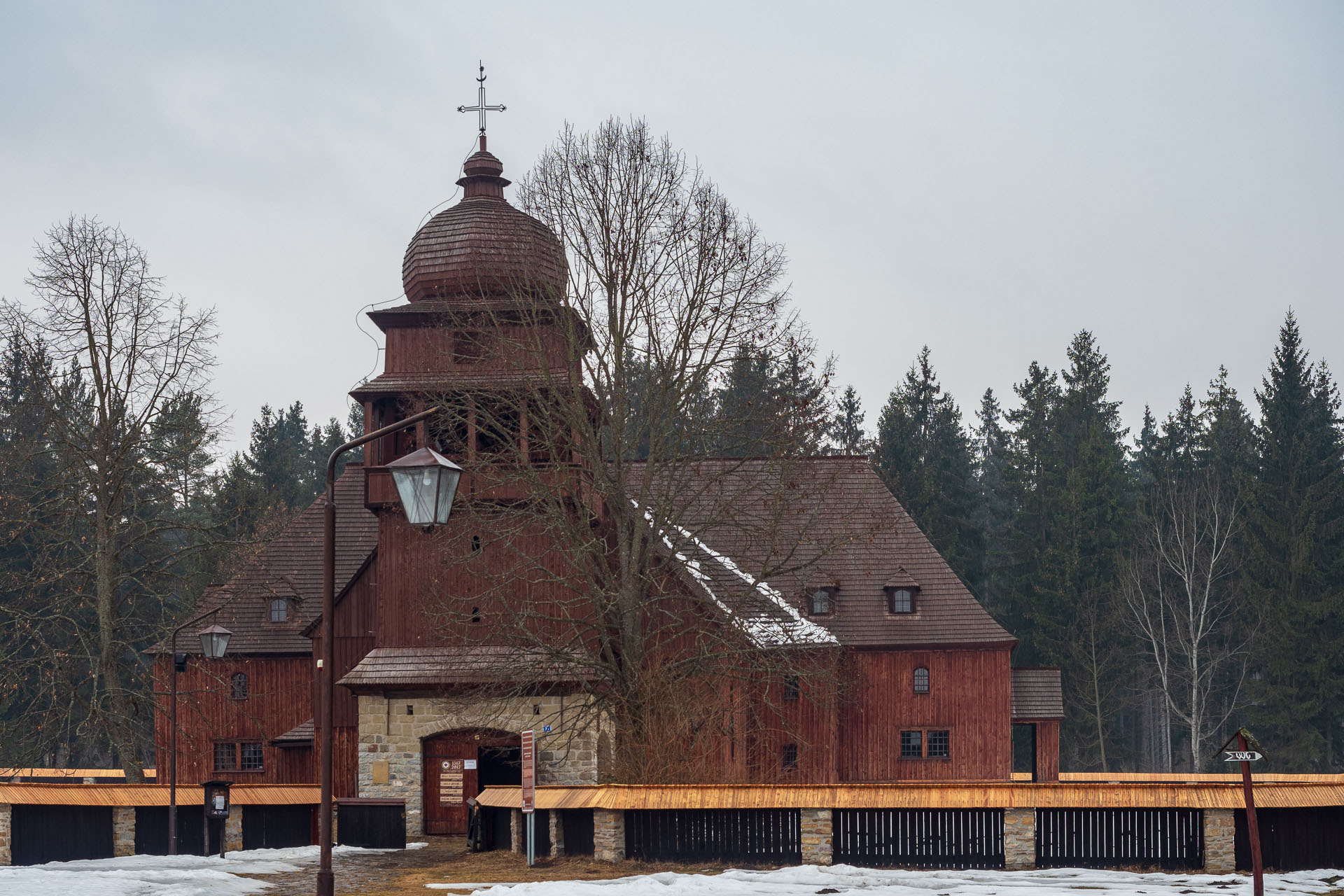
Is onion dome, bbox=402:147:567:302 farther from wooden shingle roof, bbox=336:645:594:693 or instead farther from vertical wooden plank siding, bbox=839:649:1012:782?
vertical wooden plank siding, bbox=839:649:1012:782

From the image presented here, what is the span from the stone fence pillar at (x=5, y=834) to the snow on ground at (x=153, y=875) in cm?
129

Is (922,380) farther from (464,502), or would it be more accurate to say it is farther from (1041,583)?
(464,502)

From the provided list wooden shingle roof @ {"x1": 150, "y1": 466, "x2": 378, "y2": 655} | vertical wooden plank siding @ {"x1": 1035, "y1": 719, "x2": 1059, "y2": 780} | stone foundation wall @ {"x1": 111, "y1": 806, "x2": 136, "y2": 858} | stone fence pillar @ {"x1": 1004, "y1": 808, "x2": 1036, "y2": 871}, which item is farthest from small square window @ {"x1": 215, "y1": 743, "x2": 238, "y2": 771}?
stone fence pillar @ {"x1": 1004, "y1": 808, "x2": 1036, "y2": 871}

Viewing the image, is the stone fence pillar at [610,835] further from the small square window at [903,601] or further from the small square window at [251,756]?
the small square window at [251,756]

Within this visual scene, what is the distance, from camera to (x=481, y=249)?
31.8 m

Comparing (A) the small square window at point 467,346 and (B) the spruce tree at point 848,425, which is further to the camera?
(B) the spruce tree at point 848,425

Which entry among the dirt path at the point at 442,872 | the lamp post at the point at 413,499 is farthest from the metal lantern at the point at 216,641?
the lamp post at the point at 413,499

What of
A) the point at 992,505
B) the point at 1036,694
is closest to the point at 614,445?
the point at 1036,694

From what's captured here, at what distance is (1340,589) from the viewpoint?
55.0m

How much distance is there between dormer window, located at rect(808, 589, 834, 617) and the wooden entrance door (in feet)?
39.4

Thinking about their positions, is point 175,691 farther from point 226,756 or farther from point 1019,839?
point 1019,839

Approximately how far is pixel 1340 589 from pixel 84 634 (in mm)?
45128

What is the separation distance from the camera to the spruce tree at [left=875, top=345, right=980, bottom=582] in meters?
63.2

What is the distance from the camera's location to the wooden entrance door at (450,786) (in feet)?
96.5
